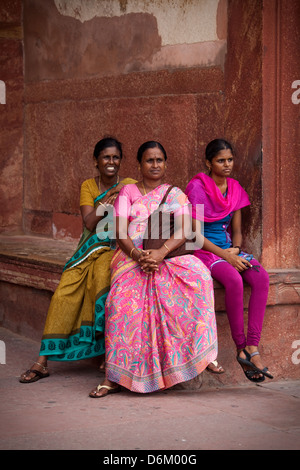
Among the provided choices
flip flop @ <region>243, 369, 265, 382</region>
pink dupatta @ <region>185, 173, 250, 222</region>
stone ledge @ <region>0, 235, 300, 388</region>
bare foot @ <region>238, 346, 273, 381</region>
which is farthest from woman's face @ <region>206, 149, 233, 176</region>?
flip flop @ <region>243, 369, 265, 382</region>

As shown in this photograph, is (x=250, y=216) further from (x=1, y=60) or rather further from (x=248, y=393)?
(x=1, y=60)

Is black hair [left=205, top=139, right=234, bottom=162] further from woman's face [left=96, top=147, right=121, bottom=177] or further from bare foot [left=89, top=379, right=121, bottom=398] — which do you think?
bare foot [left=89, top=379, right=121, bottom=398]

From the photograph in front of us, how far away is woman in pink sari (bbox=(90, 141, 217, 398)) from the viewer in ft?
16.3

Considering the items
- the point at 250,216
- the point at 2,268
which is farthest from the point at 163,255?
the point at 2,268

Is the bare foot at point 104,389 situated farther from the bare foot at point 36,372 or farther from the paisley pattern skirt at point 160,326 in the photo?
the bare foot at point 36,372

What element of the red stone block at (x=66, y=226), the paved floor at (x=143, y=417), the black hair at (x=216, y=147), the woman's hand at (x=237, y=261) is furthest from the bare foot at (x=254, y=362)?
the red stone block at (x=66, y=226)

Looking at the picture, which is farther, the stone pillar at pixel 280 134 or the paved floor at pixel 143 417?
the stone pillar at pixel 280 134

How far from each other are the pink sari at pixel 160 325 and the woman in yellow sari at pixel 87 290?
0.29 meters

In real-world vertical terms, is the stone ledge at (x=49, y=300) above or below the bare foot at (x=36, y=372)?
above

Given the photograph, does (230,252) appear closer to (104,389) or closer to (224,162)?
(224,162)

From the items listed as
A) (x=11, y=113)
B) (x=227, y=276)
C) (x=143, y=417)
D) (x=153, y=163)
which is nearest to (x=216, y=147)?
(x=153, y=163)

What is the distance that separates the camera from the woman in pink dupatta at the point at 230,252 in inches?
202

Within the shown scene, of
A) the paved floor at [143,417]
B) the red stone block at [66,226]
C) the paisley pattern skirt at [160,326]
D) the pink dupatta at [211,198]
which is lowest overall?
the paved floor at [143,417]

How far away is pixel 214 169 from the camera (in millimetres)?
5461
